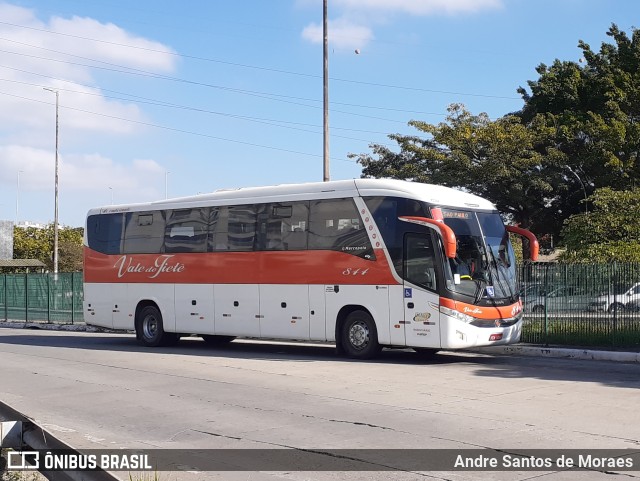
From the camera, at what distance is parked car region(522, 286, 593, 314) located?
784 inches

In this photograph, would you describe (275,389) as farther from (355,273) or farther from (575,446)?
(575,446)

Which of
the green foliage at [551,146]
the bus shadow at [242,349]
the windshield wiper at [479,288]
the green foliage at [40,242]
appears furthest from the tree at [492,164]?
the green foliage at [40,242]

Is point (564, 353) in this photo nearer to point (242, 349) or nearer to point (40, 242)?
point (242, 349)

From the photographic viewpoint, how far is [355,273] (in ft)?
58.3

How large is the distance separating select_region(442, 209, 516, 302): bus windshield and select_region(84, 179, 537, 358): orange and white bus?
0.03m

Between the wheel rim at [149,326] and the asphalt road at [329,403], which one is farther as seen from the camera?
the wheel rim at [149,326]

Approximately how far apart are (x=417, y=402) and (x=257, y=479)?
4817 mm

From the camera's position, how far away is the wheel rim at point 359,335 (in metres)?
17.7

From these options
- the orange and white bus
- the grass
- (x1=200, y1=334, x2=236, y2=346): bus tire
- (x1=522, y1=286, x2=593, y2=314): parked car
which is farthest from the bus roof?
(x1=200, y1=334, x2=236, y2=346): bus tire

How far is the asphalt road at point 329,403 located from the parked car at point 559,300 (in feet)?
7.08

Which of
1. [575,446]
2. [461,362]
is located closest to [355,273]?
[461,362]

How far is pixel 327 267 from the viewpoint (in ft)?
60.0

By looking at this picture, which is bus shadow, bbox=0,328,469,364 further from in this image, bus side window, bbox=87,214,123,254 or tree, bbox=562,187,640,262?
tree, bbox=562,187,640,262

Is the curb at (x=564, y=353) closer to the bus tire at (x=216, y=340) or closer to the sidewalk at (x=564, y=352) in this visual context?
the sidewalk at (x=564, y=352)
